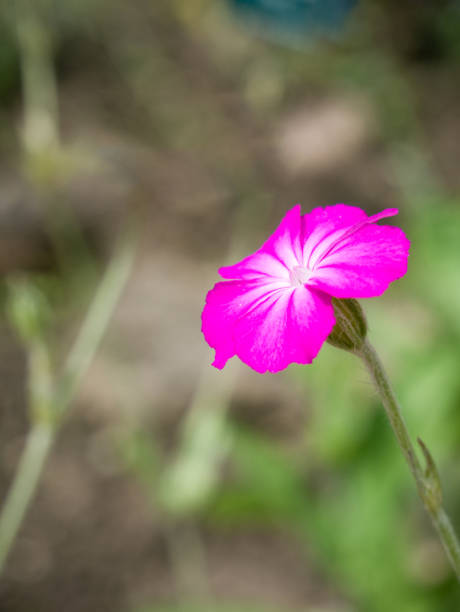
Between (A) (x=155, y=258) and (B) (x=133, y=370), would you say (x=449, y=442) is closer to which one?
A: (B) (x=133, y=370)

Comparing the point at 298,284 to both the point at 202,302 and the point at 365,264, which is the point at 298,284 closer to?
the point at 365,264

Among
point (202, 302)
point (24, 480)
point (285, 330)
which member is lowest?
point (285, 330)

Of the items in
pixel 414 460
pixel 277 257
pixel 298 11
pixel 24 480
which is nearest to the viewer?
pixel 414 460

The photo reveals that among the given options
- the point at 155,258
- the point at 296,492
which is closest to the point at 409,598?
the point at 296,492

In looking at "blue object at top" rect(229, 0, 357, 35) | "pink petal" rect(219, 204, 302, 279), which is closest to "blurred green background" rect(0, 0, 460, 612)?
"blue object at top" rect(229, 0, 357, 35)

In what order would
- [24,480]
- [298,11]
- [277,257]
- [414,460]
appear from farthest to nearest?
[298,11] < [24,480] < [277,257] < [414,460]

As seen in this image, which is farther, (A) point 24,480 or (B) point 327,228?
(A) point 24,480

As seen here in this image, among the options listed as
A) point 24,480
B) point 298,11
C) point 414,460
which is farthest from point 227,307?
point 298,11

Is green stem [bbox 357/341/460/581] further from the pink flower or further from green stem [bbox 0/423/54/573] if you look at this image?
green stem [bbox 0/423/54/573]
